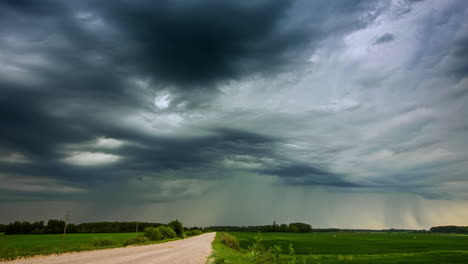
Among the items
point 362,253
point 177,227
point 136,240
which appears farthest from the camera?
point 177,227

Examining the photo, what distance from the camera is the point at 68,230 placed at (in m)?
127

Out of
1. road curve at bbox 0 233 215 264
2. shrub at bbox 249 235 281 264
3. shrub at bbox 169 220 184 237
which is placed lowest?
shrub at bbox 169 220 184 237

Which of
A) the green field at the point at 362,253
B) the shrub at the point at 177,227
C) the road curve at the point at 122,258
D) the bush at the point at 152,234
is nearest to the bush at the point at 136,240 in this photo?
the bush at the point at 152,234

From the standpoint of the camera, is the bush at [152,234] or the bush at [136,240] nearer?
the bush at [136,240]

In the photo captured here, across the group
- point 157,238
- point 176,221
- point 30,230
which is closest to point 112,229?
point 30,230

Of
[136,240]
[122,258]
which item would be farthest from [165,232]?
[122,258]

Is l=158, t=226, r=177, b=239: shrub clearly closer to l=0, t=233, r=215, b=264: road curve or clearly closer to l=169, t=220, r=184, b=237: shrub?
l=169, t=220, r=184, b=237: shrub

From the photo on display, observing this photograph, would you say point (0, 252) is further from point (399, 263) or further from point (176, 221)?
point (176, 221)

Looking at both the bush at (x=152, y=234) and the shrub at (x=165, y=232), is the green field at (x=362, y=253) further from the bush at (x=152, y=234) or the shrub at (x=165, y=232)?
the shrub at (x=165, y=232)

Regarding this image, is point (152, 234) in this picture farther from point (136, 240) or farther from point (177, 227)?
point (177, 227)

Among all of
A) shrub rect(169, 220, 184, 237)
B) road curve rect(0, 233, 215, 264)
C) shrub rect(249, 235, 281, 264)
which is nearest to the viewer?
shrub rect(249, 235, 281, 264)

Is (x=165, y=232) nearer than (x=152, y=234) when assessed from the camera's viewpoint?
No

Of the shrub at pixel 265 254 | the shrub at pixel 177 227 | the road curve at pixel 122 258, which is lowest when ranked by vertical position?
the shrub at pixel 177 227

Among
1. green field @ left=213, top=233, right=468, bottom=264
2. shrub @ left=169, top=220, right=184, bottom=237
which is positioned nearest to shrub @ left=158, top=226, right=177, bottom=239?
shrub @ left=169, top=220, right=184, bottom=237
